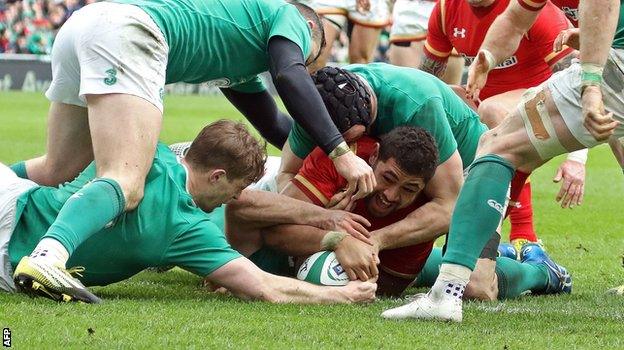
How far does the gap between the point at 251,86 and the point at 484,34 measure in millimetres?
2997

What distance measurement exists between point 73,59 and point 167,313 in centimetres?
165

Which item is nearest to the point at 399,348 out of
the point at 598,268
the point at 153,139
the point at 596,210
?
the point at 153,139

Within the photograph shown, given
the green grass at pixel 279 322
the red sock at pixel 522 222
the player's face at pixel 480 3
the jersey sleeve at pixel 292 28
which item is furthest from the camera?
the player's face at pixel 480 3

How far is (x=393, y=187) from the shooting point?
6078 mm

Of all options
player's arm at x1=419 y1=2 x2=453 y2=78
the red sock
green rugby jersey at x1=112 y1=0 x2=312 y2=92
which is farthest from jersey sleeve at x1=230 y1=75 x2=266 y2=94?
player's arm at x1=419 y1=2 x2=453 y2=78

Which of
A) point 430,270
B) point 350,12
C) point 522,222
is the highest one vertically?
point 430,270

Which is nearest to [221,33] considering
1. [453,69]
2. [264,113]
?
[264,113]

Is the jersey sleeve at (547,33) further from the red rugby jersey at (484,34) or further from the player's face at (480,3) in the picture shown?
the player's face at (480,3)

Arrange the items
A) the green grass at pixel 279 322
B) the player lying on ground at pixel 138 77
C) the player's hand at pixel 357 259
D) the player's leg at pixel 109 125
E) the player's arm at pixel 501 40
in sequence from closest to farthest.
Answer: the green grass at pixel 279 322 < the player's leg at pixel 109 125 < the player lying on ground at pixel 138 77 < the player's hand at pixel 357 259 < the player's arm at pixel 501 40

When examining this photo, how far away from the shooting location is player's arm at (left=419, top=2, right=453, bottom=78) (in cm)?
1002

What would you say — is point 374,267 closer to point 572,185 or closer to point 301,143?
point 301,143

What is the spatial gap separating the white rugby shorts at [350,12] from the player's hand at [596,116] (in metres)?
8.30

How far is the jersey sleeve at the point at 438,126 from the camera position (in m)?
6.38

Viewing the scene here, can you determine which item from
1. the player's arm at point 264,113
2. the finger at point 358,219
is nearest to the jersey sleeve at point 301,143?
the finger at point 358,219
